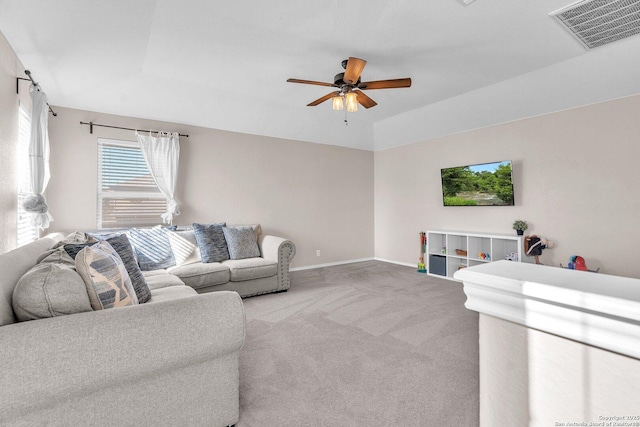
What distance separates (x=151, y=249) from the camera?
3.67m

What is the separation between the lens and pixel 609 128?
144 inches

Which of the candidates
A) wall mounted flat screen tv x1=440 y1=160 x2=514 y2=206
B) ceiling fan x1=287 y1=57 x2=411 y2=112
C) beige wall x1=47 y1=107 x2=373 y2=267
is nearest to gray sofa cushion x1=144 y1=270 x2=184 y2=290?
beige wall x1=47 y1=107 x2=373 y2=267

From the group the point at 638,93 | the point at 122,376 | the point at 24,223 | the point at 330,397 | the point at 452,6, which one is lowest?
the point at 330,397

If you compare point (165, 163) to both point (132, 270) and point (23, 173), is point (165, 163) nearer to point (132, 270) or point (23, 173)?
point (23, 173)

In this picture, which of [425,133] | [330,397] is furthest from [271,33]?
[425,133]

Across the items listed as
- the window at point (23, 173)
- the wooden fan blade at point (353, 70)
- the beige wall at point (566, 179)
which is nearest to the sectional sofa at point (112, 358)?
the window at point (23, 173)

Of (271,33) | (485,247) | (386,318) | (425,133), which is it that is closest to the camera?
(271,33)

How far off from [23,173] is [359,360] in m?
3.47

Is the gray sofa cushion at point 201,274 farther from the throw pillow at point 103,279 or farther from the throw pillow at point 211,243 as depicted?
the throw pillow at point 103,279

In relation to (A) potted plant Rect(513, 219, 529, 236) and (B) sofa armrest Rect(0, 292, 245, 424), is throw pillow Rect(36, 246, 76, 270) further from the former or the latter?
(A) potted plant Rect(513, 219, 529, 236)

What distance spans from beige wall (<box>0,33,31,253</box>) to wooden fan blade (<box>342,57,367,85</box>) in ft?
8.79

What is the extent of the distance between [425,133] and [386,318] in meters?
3.53

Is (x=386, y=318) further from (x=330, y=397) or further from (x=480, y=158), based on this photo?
(x=480, y=158)

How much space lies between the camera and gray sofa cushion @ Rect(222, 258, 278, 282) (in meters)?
3.83
